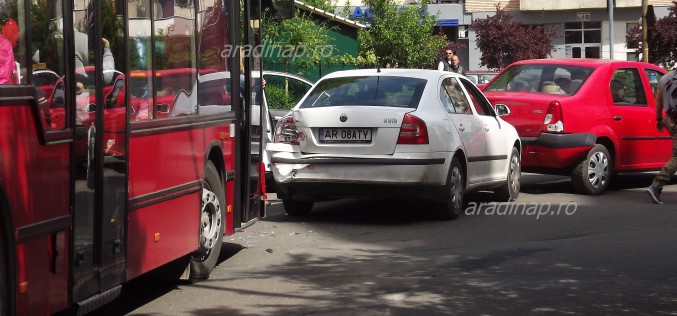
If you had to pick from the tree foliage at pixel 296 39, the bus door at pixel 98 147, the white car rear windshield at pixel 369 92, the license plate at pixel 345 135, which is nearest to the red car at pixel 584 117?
the white car rear windshield at pixel 369 92

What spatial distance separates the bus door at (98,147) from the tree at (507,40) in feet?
154

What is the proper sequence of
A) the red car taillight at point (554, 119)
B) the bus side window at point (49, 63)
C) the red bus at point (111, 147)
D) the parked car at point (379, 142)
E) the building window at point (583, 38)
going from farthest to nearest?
the building window at point (583, 38) → the red car taillight at point (554, 119) → the parked car at point (379, 142) → the bus side window at point (49, 63) → the red bus at point (111, 147)

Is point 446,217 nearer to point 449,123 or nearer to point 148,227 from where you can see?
point 449,123

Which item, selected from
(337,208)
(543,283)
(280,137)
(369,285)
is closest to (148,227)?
(369,285)

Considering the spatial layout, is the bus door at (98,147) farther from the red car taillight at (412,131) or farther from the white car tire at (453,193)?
the white car tire at (453,193)

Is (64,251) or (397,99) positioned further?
(397,99)

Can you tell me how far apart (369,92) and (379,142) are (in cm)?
77

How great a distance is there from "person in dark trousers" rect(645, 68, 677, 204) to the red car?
785 millimetres

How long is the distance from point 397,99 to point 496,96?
3420mm

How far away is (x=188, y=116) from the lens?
27.6 ft

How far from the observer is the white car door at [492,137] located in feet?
44.3

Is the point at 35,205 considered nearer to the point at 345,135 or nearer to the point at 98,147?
the point at 98,147

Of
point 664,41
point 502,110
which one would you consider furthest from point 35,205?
point 664,41

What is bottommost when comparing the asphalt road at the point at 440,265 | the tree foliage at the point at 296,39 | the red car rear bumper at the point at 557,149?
the asphalt road at the point at 440,265
